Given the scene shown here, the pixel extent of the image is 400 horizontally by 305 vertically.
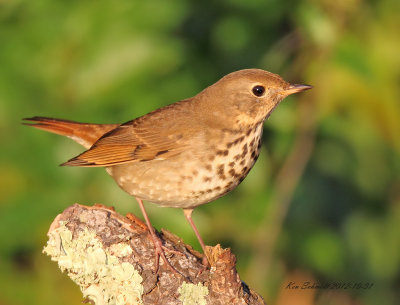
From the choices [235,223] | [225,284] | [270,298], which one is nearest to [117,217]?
[225,284]

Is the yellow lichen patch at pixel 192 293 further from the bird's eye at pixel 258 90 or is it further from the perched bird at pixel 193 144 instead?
the bird's eye at pixel 258 90

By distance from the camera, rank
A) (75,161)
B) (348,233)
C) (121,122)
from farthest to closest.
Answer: (348,233) < (121,122) < (75,161)

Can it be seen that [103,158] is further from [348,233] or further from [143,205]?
[348,233]

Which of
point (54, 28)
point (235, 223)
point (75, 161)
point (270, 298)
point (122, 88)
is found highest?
point (54, 28)

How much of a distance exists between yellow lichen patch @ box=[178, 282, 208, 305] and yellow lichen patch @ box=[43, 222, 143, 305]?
0.70ft

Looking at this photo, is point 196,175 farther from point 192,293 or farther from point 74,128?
point 74,128

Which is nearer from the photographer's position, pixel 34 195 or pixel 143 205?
pixel 143 205

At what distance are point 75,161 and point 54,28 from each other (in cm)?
102

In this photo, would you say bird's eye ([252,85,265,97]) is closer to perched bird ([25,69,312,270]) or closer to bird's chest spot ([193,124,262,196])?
perched bird ([25,69,312,270])

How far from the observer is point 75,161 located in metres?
4.67

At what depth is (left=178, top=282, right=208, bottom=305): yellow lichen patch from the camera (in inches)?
143

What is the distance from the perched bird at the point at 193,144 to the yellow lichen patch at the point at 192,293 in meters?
0.72

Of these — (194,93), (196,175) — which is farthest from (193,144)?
(194,93)

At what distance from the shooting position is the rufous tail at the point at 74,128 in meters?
4.95
